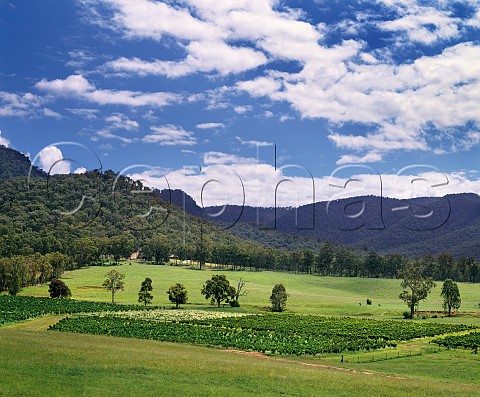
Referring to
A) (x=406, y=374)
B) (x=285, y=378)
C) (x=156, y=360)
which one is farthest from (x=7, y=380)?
(x=406, y=374)

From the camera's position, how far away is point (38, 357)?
3697cm

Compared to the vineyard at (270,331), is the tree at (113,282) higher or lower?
higher

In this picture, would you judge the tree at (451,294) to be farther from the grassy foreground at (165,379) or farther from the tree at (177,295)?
the grassy foreground at (165,379)

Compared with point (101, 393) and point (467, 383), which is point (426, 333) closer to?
point (467, 383)

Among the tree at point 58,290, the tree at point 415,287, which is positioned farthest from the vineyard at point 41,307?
the tree at point 415,287

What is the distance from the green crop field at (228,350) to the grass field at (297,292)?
0.76 m

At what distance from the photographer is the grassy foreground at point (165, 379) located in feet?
97.1

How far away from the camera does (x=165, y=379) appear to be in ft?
108

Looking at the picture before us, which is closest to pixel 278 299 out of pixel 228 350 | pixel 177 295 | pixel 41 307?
pixel 177 295

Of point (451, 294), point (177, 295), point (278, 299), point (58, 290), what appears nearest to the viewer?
point (451, 294)

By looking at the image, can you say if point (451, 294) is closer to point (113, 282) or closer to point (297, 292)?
point (297, 292)

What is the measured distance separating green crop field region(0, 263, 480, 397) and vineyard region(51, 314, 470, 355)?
19cm

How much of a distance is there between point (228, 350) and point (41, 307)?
61026mm

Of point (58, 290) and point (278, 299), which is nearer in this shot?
point (278, 299)
